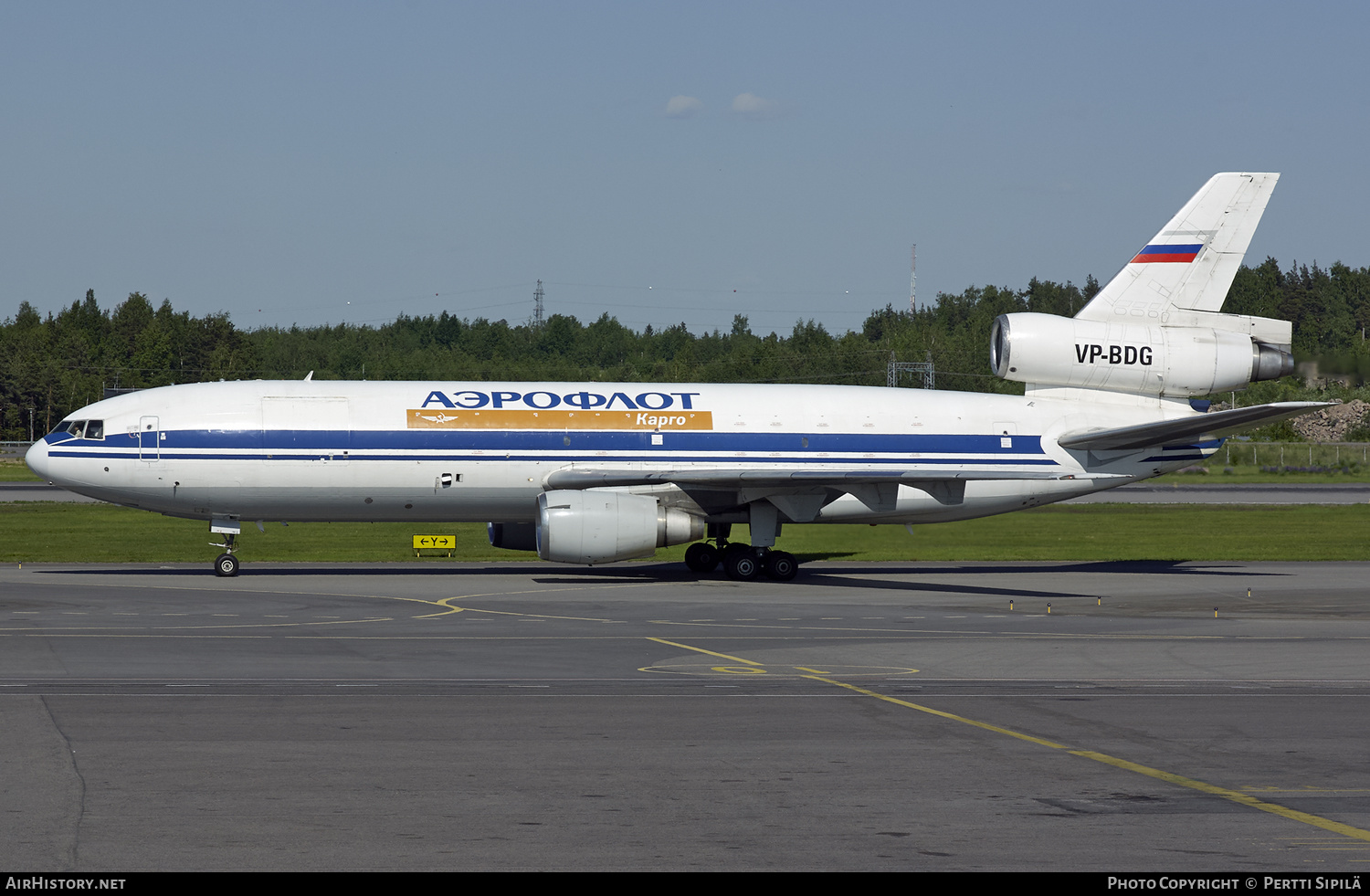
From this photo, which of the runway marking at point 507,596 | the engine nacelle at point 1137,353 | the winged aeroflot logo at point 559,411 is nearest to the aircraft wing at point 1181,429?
the engine nacelle at point 1137,353

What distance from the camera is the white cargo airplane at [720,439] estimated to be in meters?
36.1

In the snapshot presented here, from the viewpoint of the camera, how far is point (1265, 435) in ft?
391

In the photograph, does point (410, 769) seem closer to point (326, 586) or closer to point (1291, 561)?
point (326, 586)

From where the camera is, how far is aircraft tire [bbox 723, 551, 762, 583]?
38.3 metres

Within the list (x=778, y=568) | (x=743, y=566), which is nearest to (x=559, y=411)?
(x=743, y=566)

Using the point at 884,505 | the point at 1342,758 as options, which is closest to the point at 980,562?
the point at 884,505

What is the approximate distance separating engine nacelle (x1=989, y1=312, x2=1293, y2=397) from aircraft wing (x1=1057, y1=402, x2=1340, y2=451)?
5.54 feet

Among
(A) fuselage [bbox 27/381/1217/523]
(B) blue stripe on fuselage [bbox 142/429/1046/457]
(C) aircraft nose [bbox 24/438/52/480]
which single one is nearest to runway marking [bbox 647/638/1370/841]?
(B) blue stripe on fuselage [bbox 142/429/1046/457]

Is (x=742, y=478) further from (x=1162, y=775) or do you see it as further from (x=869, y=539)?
(x=1162, y=775)

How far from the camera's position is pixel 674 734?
16094mm

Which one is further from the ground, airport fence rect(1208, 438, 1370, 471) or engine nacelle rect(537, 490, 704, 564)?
airport fence rect(1208, 438, 1370, 471)

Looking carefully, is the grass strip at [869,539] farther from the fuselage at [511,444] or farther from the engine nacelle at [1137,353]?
the engine nacelle at [1137,353]

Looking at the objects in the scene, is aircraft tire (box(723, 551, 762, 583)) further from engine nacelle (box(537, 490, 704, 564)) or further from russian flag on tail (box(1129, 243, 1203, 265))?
russian flag on tail (box(1129, 243, 1203, 265))
